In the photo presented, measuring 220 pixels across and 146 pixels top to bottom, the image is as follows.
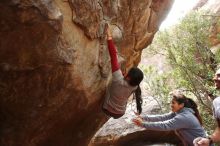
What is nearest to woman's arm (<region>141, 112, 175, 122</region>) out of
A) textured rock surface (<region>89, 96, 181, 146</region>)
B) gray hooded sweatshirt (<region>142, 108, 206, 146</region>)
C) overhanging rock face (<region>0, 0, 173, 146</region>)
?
gray hooded sweatshirt (<region>142, 108, 206, 146</region>)

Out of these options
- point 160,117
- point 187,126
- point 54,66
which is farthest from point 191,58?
point 54,66

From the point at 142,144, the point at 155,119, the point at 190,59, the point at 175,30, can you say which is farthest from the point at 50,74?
the point at 175,30

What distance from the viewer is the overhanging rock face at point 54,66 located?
21.3ft

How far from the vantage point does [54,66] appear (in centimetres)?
742

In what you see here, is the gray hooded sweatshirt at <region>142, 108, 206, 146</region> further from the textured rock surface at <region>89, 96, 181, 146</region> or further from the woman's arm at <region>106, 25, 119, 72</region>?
the textured rock surface at <region>89, 96, 181, 146</region>

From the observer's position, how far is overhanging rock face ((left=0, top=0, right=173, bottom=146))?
648 cm

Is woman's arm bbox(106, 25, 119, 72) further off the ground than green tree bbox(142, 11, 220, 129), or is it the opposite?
woman's arm bbox(106, 25, 119, 72)

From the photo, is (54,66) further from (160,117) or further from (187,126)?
(187,126)

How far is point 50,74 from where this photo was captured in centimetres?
761

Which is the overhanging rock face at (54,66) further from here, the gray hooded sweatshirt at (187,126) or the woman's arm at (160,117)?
the gray hooded sweatshirt at (187,126)

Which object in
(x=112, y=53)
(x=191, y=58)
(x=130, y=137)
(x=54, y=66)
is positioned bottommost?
(x=130, y=137)

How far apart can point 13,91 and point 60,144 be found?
8.38 ft

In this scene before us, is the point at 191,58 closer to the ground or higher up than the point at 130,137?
higher up

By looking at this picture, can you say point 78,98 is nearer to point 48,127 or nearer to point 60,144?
point 48,127
